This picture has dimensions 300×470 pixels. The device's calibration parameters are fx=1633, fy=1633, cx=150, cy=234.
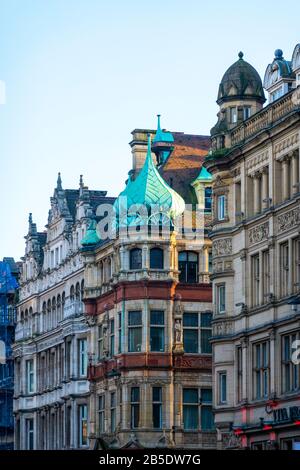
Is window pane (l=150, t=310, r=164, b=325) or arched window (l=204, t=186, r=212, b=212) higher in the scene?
arched window (l=204, t=186, r=212, b=212)

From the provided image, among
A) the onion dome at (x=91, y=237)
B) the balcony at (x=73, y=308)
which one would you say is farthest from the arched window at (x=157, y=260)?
the balcony at (x=73, y=308)

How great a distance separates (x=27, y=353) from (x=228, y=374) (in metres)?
36.7

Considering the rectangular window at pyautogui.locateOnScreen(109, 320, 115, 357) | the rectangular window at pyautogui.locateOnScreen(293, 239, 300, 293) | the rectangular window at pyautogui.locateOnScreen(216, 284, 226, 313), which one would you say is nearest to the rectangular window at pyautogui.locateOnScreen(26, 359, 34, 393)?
the rectangular window at pyautogui.locateOnScreen(109, 320, 115, 357)

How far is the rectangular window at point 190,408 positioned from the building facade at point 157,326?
46mm

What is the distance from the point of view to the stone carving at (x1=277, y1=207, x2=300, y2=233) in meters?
54.6

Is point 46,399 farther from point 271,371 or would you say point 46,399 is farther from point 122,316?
point 271,371

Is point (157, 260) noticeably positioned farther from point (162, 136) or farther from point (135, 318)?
point (162, 136)

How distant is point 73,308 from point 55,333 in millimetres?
4566

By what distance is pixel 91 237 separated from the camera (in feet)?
270

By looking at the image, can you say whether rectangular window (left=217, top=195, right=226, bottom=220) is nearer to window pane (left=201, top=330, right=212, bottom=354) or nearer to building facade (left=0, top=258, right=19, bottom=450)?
window pane (left=201, top=330, right=212, bottom=354)

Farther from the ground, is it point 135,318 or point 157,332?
point 135,318

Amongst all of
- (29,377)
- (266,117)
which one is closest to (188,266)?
(266,117)

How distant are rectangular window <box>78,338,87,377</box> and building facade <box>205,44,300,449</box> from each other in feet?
72.8

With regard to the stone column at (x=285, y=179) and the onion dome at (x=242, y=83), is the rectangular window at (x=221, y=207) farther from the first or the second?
the stone column at (x=285, y=179)
